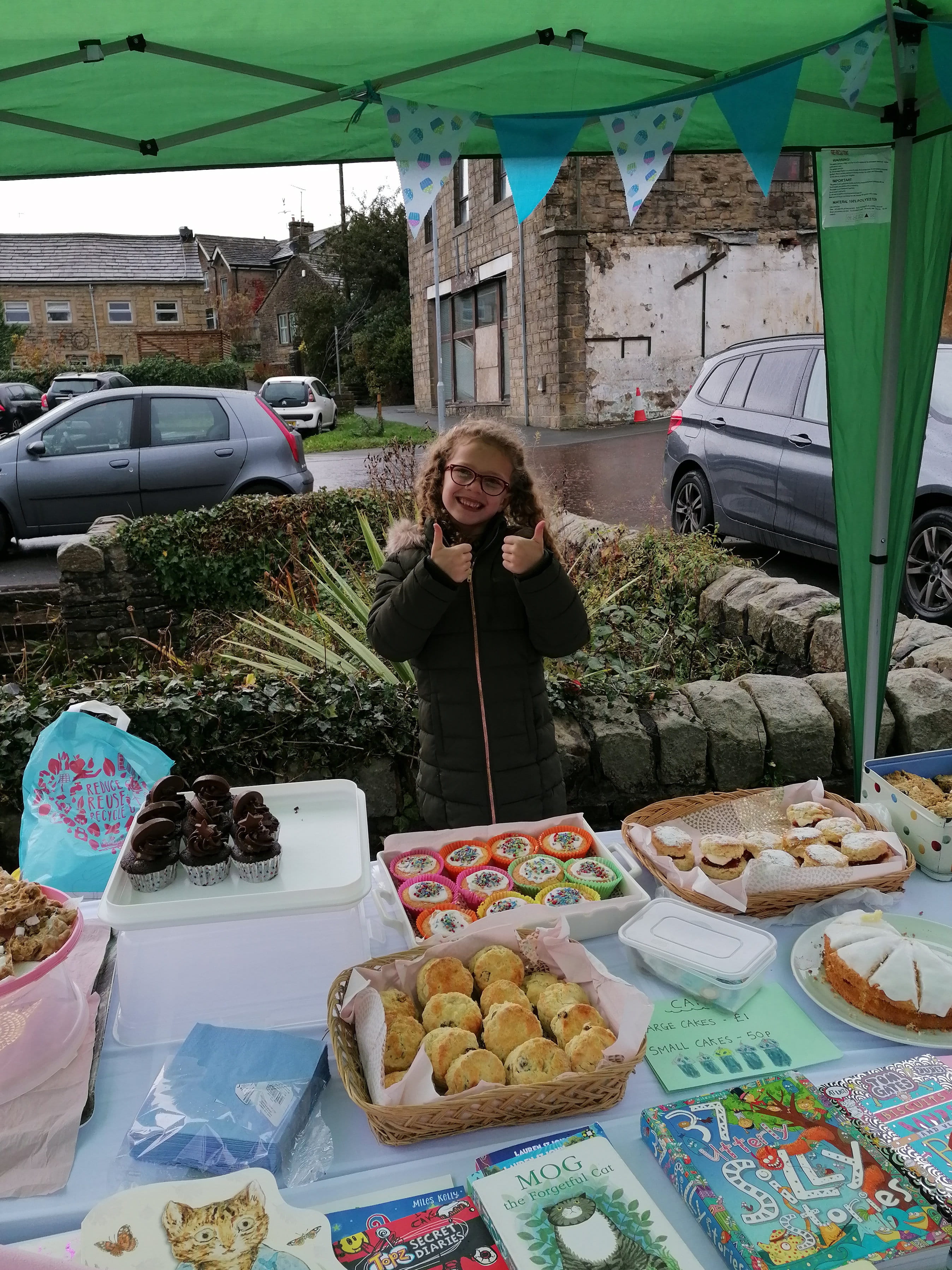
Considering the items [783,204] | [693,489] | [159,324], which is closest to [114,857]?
[693,489]

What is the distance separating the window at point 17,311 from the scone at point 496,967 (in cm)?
4187

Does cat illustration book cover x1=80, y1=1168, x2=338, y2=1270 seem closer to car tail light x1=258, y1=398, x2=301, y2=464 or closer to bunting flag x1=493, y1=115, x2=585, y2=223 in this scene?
bunting flag x1=493, y1=115, x2=585, y2=223

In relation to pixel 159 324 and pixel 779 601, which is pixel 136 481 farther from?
pixel 159 324

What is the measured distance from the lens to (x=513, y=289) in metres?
18.5

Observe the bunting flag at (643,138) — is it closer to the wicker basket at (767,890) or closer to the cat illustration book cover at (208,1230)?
the wicker basket at (767,890)

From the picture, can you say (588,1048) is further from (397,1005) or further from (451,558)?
(451,558)

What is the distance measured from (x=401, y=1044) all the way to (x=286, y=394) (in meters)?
20.4

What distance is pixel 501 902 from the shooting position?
65.2 inches

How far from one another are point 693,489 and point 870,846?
20.0ft

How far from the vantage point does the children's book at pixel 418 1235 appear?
1.02 m

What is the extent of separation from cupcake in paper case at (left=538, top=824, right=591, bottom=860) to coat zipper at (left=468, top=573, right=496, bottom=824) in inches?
18.2

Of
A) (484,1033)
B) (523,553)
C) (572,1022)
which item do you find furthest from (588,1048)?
(523,553)

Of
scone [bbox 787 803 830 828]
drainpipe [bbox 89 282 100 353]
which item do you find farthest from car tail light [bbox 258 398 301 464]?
drainpipe [bbox 89 282 100 353]

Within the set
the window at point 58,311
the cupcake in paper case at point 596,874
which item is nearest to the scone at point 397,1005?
the cupcake in paper case at point 596,874
